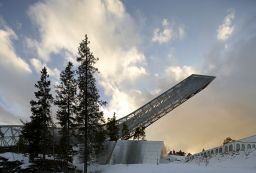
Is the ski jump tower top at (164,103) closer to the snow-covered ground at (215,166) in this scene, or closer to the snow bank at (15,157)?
the snow bank at (15,157)

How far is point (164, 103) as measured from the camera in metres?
81.1

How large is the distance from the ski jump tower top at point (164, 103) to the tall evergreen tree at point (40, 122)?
28075 millimetres

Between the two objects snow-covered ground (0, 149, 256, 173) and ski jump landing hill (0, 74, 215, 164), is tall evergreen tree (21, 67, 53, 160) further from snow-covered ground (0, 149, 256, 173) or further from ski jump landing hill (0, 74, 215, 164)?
ski jump landing hill (0, 74, 215, 164)

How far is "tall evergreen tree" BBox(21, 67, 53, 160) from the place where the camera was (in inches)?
1996

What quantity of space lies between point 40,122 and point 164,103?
115ft

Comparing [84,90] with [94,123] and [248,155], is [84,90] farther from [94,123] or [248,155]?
[248,155]

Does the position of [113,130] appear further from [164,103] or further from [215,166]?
[215,166]

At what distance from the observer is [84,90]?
45.7 metres

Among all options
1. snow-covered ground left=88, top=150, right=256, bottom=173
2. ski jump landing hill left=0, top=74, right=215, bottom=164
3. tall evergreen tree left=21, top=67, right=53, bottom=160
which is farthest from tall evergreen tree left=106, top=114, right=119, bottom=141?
snow-covered ground left=88, top=150, right=256, bottom=173

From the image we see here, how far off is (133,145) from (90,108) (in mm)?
8520

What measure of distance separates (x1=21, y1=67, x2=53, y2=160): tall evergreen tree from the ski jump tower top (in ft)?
92.1

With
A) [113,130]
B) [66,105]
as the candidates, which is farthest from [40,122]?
[113,130]

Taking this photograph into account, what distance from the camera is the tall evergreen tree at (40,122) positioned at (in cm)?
5069

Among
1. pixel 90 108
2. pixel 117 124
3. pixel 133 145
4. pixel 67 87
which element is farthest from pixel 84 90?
pixel 117 124
